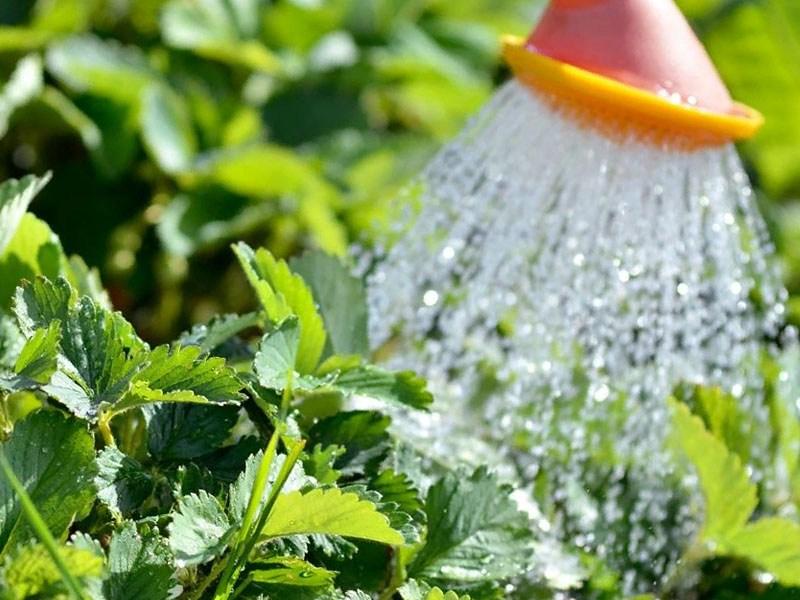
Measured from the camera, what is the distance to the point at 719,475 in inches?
26.6

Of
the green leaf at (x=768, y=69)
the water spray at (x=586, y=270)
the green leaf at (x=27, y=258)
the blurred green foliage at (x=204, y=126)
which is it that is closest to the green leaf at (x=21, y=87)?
the blurred green foliage at (x=204, y=126)

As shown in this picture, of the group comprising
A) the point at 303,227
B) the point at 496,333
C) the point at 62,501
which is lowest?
the point at 303,227

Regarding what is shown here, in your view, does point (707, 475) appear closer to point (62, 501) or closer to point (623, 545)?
point (623, 545)

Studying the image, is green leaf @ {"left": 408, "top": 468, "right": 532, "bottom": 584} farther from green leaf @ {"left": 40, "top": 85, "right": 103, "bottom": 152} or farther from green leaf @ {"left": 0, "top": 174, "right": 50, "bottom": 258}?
green leaf @ {"left": 40, "top": 85, "right": 103, "bottom": 152}

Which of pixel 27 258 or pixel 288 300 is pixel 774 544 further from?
pixel 27 258

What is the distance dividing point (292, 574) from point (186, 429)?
0.31 ft

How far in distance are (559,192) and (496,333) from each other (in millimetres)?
163

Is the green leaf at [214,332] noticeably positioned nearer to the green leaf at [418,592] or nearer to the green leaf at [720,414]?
the green leaf at [418,592]

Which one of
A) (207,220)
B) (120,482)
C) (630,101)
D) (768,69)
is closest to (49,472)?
(120,482)

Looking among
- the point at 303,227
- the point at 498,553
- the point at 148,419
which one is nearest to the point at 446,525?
the point at 498,553

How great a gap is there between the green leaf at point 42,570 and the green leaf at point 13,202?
0.69ft

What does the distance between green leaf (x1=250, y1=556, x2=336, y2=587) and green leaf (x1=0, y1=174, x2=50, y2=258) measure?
230 mm

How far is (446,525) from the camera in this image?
0.57m

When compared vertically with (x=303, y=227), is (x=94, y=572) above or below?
above
